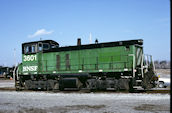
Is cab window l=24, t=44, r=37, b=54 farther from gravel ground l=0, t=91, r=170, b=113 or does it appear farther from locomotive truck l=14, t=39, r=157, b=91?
gravel ground l=0, t=91, r=170, b=113

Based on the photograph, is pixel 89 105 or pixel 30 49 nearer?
pixel 89 105

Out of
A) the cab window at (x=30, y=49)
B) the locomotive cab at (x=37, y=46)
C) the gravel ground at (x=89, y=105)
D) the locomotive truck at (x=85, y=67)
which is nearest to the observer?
the gravel ground at (x=89, y=105)

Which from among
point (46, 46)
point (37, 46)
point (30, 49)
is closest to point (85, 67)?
point (46, 46)

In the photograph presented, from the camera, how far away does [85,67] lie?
1553 centimetres

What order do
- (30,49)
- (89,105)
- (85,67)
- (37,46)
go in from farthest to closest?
(30,49), (37,46), (85,67), (89,105)

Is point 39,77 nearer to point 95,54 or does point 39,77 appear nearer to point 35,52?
point 35,52

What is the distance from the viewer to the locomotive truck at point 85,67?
46.3ft

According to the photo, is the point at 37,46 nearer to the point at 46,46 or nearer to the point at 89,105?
the point at 46,46

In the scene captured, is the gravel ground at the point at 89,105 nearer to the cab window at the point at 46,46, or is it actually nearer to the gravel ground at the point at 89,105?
the gravel ground at the point at 89,105

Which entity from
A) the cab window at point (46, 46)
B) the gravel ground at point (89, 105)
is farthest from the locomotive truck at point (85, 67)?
the gravel ground at point (89, 105)

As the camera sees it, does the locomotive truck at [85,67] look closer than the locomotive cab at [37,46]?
Yes

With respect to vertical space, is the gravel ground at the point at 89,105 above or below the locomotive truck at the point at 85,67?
below

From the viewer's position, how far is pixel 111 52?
14883 mm

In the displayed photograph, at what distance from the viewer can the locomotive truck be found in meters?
14.1
